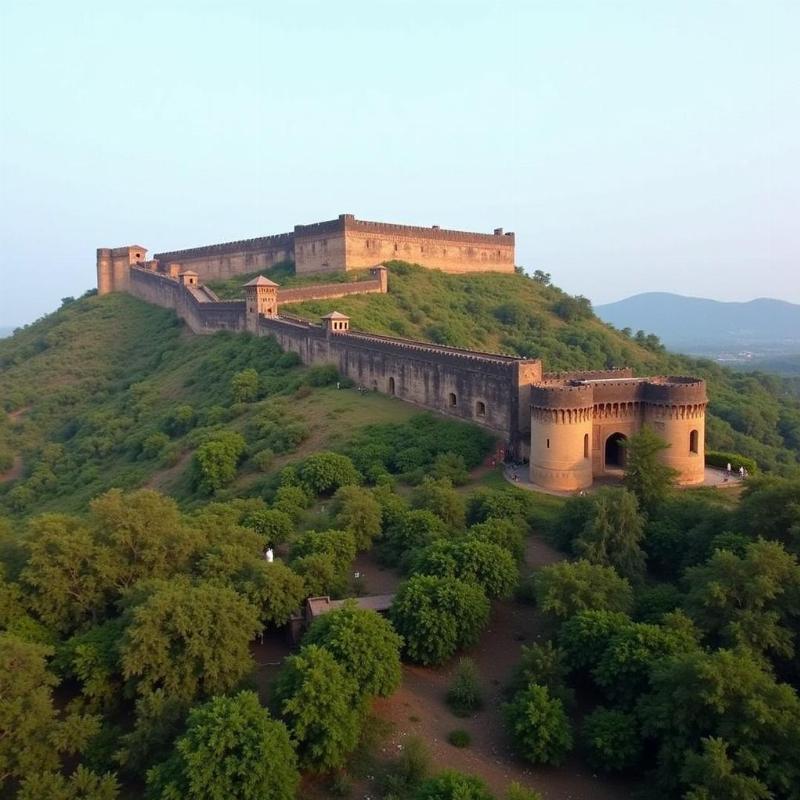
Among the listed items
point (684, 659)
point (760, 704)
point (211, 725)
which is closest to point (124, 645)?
point (211, 725)

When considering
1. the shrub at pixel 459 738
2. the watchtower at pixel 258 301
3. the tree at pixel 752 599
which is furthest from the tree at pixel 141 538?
the watchtower at pixel 258 301

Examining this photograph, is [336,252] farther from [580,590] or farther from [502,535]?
[580,590]

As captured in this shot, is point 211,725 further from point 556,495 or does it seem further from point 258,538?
point 556,495

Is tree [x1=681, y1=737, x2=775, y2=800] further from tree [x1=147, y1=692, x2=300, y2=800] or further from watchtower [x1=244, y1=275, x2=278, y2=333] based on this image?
watchtower [x1=244, y1=275, x2=278, y2=333]

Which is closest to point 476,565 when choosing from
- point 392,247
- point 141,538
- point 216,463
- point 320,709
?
point 320,709

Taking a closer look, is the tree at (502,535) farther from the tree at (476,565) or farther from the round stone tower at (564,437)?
the round stone tower at (564,437)

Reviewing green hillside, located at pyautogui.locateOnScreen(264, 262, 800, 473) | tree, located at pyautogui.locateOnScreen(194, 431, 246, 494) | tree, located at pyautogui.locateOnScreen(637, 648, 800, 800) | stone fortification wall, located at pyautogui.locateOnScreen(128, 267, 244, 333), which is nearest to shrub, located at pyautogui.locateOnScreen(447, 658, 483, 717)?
tree, located at pyautogui.locateOnScreen(637, 648, 800, 800)
